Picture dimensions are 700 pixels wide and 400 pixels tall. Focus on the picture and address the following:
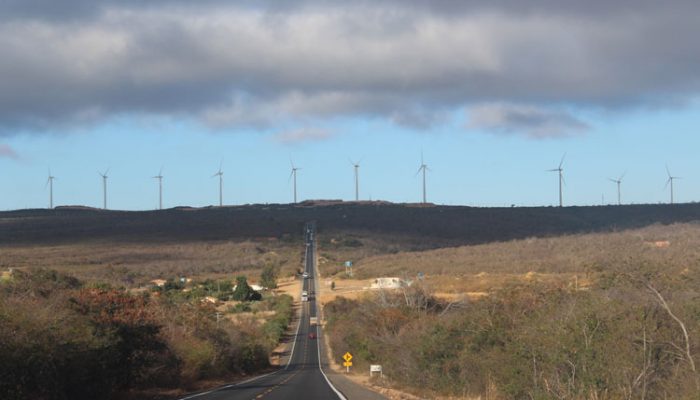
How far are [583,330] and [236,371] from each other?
49.7m

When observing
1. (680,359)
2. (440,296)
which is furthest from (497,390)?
(440,296)

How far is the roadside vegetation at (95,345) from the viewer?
24.5 m

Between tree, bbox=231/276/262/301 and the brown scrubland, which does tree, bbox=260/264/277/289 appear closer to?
the brown scrubland

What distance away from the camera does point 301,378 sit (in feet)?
177

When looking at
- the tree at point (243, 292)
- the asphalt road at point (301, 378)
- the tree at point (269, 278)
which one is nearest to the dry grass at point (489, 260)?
the asphalt road at point (301, 378)

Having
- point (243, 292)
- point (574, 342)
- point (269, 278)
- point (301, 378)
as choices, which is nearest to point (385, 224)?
A: point (269, 278)

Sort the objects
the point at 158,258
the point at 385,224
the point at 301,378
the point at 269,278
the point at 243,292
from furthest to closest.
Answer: the point at 385,224 → the point at 158,258 → the point at 269,278 → the point at 243,292 → the point at 301,378

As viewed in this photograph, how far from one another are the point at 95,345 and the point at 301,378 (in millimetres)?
25446

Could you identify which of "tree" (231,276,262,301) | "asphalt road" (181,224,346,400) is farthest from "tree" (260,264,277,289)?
"tree" (231,276,262,301)

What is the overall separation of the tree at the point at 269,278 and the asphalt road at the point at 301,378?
15.6 feet

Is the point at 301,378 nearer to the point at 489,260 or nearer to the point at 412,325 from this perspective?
the point at 412,325

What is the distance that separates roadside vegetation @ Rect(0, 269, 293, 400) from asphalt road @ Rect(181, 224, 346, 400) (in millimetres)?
2858

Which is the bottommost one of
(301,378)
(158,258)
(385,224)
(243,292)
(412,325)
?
(301,378)

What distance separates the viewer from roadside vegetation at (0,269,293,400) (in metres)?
24.5
